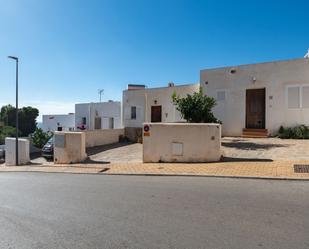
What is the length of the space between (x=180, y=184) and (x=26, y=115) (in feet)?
176

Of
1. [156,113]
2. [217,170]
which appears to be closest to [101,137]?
[156,113]

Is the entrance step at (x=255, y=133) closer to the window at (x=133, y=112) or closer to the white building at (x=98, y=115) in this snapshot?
the window at (x=133, y=112)

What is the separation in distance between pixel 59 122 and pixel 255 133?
28231 millimetres

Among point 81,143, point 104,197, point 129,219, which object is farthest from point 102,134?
point 129,219

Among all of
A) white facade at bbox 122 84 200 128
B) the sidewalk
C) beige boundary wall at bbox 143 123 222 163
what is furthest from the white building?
the sidewalk

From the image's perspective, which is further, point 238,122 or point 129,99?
point 129,99

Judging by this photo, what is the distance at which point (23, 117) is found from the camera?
5441 cm

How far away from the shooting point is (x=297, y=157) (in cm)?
1126

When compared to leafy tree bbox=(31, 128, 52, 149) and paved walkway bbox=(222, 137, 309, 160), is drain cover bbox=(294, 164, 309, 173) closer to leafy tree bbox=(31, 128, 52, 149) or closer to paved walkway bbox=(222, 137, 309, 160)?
paved walkway bbox=(222, 137, 309, 160)

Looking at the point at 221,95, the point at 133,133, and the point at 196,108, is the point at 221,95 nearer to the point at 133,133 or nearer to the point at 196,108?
the point at 196,108

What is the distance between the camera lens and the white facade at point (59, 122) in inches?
1492

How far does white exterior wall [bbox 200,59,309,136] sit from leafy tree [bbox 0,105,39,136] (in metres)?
43.7

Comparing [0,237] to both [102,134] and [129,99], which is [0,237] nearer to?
[102,134]

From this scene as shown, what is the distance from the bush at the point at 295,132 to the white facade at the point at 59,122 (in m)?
26.5
